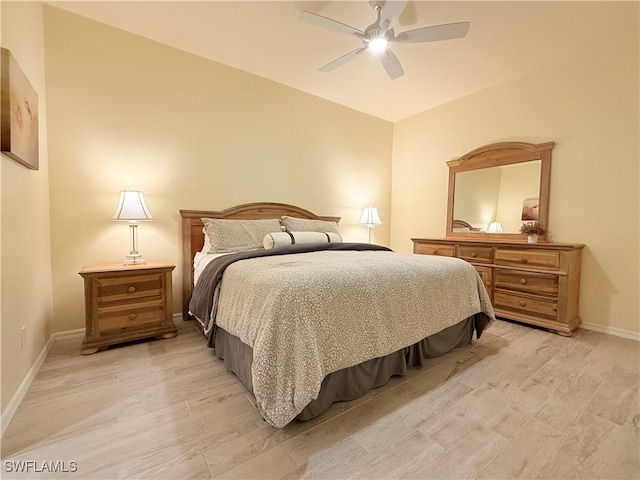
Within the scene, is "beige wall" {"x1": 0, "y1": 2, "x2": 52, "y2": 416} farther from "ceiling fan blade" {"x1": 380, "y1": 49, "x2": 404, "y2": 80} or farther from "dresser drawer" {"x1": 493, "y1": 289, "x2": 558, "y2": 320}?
"dresser drawer" {"x1": 493, "y1": 289, "x2": 558, "y2": 320}

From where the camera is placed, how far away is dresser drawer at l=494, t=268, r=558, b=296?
2.73 m

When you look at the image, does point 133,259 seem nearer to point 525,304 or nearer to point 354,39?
point 354,39

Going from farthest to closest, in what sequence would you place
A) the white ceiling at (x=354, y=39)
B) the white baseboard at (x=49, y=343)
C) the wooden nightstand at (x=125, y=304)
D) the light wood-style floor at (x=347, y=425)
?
the white ceiling at (x=354, y=39) < the wooden nightstand at (x=125, y=304) < the white baseboard at (x=49, y=343) < the light wood-style floor at (x=347, y=425)

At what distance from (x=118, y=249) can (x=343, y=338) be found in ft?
7.76

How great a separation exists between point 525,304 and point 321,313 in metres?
2.59

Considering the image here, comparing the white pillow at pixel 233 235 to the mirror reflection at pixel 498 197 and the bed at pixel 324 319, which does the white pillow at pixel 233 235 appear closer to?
the bed at pixel 324 319

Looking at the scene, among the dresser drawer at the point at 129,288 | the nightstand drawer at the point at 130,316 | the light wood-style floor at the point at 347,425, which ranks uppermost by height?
the dresser drawer at the point at 129,288

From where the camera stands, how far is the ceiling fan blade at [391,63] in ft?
7.83

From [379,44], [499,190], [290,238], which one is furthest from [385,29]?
[499,190]

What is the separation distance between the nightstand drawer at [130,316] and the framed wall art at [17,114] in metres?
1.14

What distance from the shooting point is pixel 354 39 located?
2.69 metres

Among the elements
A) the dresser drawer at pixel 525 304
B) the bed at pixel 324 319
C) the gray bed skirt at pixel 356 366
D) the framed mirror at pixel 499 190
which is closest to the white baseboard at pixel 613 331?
the dresser drawer at pixel 525 304

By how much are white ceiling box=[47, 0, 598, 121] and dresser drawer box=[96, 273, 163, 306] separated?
7.44 feet

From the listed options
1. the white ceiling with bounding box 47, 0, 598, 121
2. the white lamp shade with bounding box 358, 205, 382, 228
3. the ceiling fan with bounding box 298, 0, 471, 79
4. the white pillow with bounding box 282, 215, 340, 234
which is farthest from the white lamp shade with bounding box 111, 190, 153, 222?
the white lamp shade with bounding box 358, 205, 382, 228
